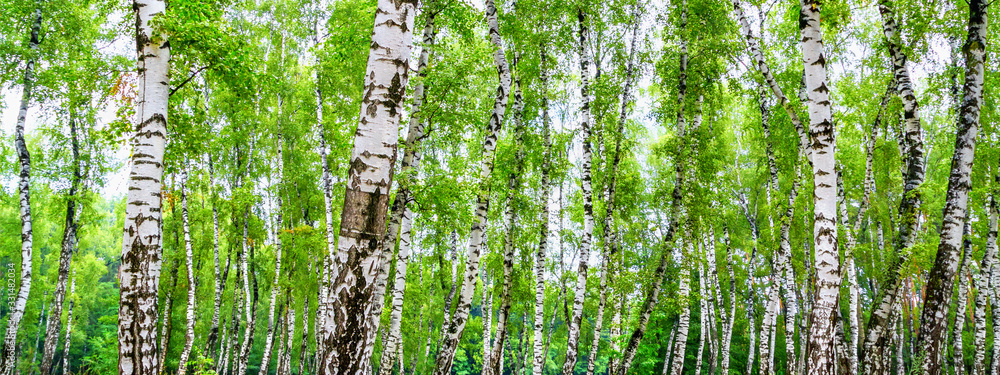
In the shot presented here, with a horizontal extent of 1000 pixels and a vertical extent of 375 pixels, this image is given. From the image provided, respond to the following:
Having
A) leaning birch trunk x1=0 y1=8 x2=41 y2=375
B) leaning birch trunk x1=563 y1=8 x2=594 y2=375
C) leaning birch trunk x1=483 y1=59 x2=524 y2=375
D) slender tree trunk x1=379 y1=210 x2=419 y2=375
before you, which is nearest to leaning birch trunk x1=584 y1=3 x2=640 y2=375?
leaning birch trunk x1=563 y1=8 x2=594 y2=375

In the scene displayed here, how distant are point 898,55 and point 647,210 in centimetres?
1909

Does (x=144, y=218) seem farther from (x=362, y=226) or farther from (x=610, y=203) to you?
(x=610, y=203)

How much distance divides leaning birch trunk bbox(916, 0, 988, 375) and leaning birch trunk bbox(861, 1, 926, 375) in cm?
42

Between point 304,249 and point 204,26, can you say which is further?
point 304,249

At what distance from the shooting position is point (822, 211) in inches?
235

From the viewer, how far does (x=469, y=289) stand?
9.09m

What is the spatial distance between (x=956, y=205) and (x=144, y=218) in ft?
32.6

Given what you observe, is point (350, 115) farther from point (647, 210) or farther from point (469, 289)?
point (647, 210)

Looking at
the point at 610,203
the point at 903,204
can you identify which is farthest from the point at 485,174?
the point at 903,204

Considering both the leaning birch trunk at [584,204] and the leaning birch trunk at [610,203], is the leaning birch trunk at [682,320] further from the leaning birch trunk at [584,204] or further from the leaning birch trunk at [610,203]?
the leaning birch trunk at [584,204]

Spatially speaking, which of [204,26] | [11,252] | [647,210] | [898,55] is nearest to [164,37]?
[204,26]

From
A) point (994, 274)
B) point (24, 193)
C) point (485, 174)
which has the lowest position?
point (994, 274)

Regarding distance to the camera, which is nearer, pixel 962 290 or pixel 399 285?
pixel 399 285

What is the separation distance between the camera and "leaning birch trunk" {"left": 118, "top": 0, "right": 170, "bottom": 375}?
5156 millimetres
